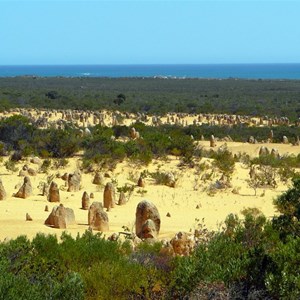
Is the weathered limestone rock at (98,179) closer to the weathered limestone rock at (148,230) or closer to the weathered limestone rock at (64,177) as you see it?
the weathered limestone rock at (64,177)

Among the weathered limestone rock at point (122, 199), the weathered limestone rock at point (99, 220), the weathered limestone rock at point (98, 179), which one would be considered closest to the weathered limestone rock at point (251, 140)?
the weathered limestone rock at point (98, 179)

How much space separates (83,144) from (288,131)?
14.5 meters

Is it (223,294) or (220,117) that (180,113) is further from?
(223,294)

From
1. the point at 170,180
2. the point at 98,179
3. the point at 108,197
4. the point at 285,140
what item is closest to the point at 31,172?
the point at 98,179

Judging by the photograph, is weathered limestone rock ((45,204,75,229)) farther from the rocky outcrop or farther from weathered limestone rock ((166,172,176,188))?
weathered limestone rock ((166,172,176,188))

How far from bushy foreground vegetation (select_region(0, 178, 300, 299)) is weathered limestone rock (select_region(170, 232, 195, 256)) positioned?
0.73 metres

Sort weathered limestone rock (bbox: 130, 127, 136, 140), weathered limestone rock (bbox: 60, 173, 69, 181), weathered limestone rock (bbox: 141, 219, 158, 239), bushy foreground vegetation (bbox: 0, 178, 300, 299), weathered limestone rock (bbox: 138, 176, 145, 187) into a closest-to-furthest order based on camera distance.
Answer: bushy foreground vegetation (bbox: 0, 178, 300, 299) → weathered limestone rock (bbox: 141, 219, 158, 239) → weathered limestone rock (bbox: 138, 176, 145, 187) → weathered limestone rock (bbox: 60, 173, 69, 181) → weathered limestone rock (bbox: 130, 127, 136, 140)

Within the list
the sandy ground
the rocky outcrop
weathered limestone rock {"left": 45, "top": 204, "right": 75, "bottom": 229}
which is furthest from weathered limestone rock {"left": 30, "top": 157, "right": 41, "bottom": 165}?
weathered limestone rock {"left": 45, "top": 204, "right": 75, "bottom": 229}

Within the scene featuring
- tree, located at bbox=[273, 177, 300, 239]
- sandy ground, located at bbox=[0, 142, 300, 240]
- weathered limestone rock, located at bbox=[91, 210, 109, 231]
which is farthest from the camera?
sandy ground, located at bbox=[0, 142, 300, 240]

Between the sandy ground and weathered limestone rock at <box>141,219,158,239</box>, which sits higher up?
weathered limestone rock at <box>141,219,158,239</box>

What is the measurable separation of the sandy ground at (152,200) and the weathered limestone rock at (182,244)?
2.13 meters

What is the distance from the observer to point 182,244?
1097 centimetres

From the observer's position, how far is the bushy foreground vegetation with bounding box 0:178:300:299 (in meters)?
7.43

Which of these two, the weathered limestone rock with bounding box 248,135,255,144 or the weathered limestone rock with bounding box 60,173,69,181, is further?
the weathered limestone rock with bounding box 248,135,255,144
